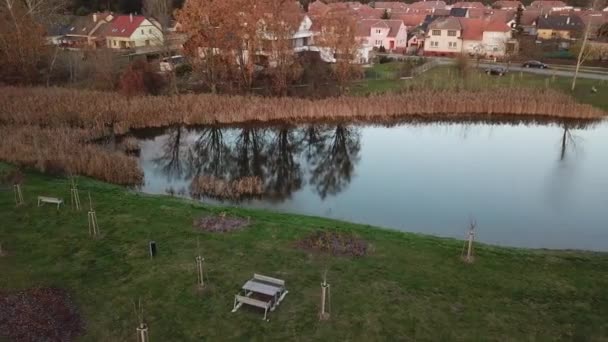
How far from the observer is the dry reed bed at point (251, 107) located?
28438 millimetres

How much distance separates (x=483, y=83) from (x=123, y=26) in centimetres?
4610

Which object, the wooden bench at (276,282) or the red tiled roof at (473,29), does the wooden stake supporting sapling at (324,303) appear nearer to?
the wooden bench at (276,282)

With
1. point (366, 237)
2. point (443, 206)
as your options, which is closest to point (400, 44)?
point (443, 206)

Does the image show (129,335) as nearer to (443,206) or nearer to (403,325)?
(403,325)

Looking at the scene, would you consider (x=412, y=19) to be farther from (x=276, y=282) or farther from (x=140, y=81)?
(x=276, y=282)

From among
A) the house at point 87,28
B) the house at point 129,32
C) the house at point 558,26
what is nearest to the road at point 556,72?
the house at point 558,26

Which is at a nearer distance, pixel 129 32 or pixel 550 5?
pixel 129 32

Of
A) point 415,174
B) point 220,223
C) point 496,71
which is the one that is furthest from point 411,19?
point 220,223

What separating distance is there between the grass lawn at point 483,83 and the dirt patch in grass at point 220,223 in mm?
24494

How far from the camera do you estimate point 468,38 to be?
60.2 metres

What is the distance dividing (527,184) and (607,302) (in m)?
10.9

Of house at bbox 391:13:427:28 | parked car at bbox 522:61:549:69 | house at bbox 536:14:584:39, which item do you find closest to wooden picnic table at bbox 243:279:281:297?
parked car at bbox 522:61:549:69

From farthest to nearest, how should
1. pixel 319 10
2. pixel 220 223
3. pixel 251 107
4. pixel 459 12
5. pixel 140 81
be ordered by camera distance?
pixel 459 12 → pixel 319 10 → pixel 140 81 → pixel 251 107 → pixel 220 223

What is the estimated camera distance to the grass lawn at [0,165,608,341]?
9.85 meters
